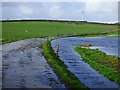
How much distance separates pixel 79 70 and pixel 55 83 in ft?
33.9

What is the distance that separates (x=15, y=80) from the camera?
2864cm

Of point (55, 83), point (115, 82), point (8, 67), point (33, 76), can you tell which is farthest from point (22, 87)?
point (8, 67)

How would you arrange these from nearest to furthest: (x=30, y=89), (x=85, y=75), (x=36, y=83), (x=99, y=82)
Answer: (x=30, y=89) < (x=36, y=83) < (x=99, y=82) < (x=85, y=75)

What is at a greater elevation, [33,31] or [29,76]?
[29,76]

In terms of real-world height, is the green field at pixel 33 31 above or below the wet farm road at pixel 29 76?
below

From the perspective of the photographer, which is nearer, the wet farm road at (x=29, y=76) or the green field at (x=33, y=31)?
the wet farm road at (x=29, y=76)

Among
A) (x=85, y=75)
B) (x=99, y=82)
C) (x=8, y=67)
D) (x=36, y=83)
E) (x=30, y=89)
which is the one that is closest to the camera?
(x=30, y=89)

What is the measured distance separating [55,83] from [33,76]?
4.31 metres

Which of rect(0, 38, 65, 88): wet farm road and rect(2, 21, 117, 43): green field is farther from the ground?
rect(0, 38, 65, 88): wet farm road

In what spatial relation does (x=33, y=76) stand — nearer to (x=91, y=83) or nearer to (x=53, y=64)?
(x=91, y=83)

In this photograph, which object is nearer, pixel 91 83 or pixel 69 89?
pixel 69 89

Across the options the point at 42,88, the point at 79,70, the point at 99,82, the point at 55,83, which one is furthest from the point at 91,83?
the point at 79,70

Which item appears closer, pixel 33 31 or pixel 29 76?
pixel 29 76

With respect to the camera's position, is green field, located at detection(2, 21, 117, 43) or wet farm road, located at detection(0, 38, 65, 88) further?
green field, located at detection(2, 21, 117, 43)
